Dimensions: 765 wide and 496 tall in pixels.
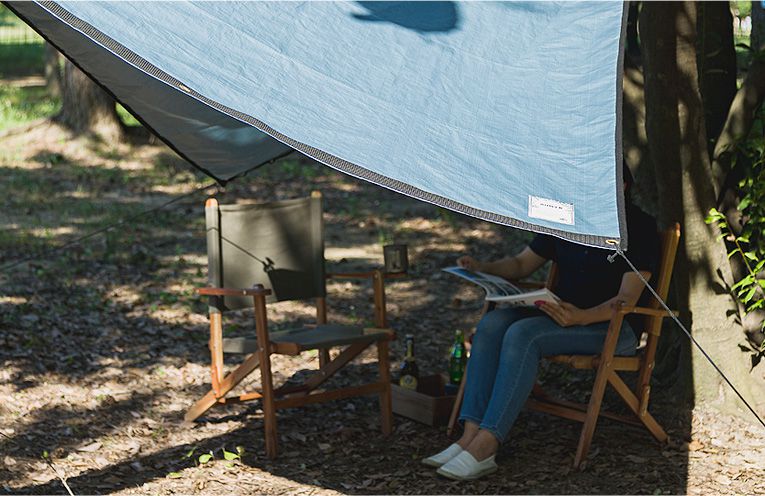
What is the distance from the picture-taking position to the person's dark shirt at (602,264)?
4043mm

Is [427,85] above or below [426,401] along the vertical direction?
above

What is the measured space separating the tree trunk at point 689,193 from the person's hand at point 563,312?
69 cm

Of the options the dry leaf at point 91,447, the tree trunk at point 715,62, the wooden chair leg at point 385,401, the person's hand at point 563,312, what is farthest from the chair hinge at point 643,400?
the dry leaf at point 91,447

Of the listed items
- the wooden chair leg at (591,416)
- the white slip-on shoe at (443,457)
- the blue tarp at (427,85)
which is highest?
the blue tarp at (427,85)

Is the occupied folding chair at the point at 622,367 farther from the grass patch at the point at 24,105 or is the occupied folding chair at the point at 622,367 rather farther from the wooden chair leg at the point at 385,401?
the grass patch at the point at 24,105

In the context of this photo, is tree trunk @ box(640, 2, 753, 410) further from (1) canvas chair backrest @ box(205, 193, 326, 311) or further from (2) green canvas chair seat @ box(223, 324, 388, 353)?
(1) canvas chair backrest @ box(205, 193, 326, 311)

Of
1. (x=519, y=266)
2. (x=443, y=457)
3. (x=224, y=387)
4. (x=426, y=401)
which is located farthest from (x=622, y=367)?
(x=224, y=387)

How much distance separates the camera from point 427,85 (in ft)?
10.1

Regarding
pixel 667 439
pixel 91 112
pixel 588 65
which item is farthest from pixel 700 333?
pixel 91 112

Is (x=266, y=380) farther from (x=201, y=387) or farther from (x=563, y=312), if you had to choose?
(x=563, y=312)

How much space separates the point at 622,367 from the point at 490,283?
0.63 metres

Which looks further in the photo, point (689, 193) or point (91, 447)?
point (689, 193)

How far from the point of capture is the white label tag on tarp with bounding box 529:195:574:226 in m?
2.71

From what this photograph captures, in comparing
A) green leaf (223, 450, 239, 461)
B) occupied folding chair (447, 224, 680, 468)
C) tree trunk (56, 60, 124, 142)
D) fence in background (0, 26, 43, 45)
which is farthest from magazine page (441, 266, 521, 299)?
fence in background (0, 26, 43, 45)
